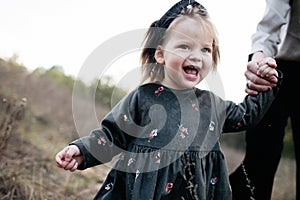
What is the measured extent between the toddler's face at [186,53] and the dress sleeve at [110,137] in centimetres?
20

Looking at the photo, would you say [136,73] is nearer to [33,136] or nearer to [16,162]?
[16,162]

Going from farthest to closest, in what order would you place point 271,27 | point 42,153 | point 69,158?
point 42,153 → point 271,27 → point 69,158

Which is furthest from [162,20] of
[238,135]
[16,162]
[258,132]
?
[238,135]

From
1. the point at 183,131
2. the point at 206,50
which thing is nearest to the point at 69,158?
the point at 183,131

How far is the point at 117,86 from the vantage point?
2041 millimetres

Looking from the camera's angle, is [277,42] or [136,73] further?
[277,42]

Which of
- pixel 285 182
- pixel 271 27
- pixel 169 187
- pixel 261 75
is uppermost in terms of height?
pixel 271 27

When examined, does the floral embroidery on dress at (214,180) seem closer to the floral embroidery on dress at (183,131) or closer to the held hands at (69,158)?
the floral embroidery on dress at (183,131)

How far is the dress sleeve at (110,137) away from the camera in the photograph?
197 cm

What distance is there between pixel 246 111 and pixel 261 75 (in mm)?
171

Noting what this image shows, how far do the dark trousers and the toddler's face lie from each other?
51cm

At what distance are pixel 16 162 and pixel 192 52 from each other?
7.29 ft

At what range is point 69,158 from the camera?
1.91 meters

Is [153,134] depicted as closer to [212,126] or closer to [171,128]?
[171,128]
